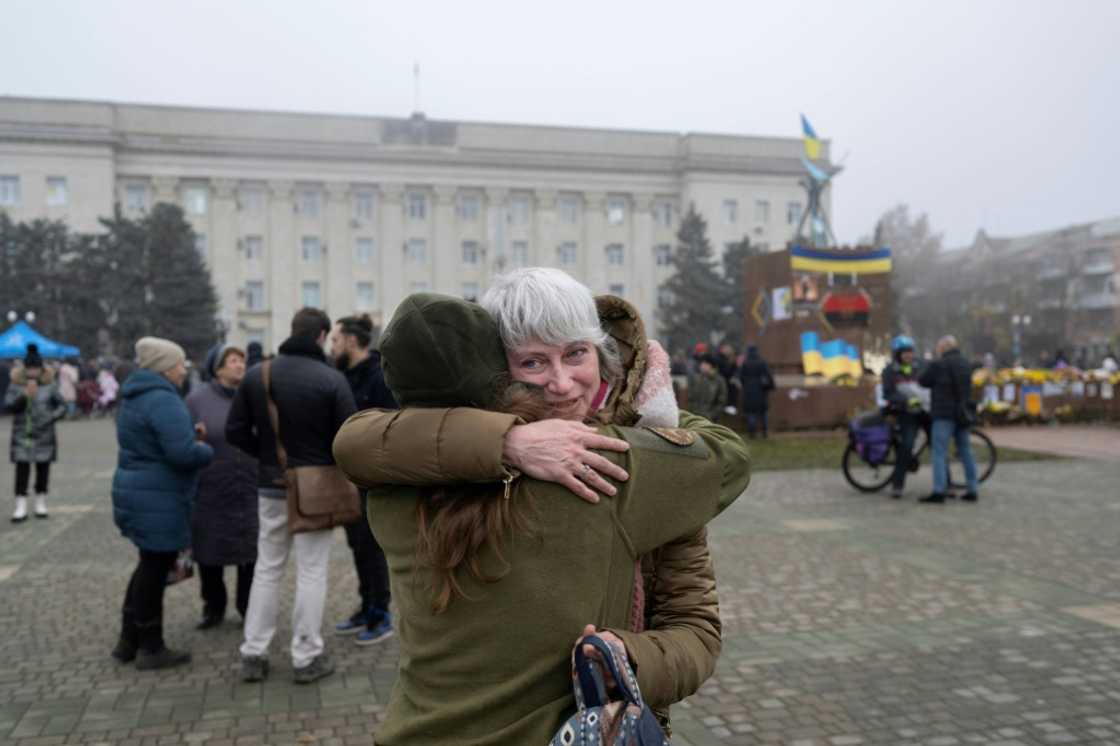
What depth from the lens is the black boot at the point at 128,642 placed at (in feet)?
16.5

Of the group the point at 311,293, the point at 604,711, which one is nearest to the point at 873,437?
the point at 604,711

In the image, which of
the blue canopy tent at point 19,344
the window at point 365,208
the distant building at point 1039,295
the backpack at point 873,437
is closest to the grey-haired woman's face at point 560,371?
the backpack at point 873,437

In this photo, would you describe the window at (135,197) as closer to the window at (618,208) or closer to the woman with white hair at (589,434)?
the window at (618,208)

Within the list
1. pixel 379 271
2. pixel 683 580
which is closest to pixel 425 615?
pixel 683 580

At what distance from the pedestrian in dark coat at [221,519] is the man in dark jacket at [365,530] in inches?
24.7

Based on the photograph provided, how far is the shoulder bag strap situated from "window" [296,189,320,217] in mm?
68953

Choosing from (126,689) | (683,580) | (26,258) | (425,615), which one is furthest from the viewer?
(26,258)

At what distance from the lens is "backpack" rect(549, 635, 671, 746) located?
139 cm

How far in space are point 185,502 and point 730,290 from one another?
61259 millimetres

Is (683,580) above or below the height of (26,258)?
below

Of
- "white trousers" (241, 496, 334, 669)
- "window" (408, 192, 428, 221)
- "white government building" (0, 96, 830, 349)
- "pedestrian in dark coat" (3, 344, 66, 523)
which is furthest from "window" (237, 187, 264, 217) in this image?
"white trousers" (241, 496, 334, 669)

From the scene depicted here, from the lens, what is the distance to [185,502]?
5215 millimetres

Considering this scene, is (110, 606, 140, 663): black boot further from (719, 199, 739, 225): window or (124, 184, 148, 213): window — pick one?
(719, 199, 739, 225): window

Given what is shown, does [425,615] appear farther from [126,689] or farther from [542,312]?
[126,689]
